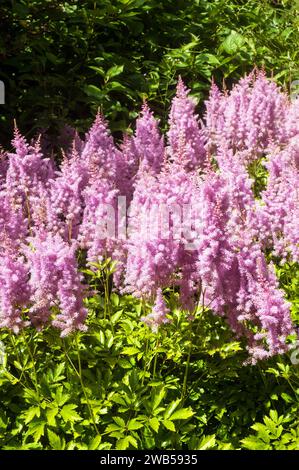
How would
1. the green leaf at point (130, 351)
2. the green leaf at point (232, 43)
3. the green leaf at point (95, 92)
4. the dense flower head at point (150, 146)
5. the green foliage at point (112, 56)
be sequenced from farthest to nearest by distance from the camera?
the green leaf at point (232, 43)
the green foliage at point (112, 56)
the green leaf at point (95, 92)
the dense flower head at point (150, 146)
the green leaf at point (130, 351)

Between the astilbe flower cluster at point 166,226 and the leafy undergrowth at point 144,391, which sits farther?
the leafy undergrowth at point 144,391

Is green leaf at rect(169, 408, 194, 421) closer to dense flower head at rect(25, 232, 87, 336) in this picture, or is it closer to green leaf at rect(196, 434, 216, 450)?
green leaf at rect(196, 434, 216, 450)

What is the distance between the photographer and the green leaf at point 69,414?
3189mm

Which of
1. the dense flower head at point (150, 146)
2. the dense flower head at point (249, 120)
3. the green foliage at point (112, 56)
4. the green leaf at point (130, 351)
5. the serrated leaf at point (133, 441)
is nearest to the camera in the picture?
the serrated leaf at point (133, 441)

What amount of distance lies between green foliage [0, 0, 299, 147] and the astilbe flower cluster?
1448mm

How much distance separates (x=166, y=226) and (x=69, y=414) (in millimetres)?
1058

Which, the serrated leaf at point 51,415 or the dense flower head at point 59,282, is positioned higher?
the dense flower head at point 59,282

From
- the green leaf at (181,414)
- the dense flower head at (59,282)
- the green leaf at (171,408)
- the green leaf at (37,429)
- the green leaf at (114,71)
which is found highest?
the green leaf at (114,71)

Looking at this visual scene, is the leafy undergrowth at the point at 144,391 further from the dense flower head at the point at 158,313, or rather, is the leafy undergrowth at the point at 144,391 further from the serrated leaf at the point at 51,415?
the dense flower head at the point at 158,313

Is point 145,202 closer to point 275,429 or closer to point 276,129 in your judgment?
point 275,429

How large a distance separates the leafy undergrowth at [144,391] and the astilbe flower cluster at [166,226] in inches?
6.8

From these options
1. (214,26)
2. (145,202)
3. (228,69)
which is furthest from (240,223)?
(214,26)

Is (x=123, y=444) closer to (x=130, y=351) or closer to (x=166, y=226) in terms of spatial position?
(x=130, y=351)

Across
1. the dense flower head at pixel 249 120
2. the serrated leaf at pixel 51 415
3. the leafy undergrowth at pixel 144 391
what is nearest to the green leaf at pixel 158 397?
the leafy undergrowth at pixel 144 391
